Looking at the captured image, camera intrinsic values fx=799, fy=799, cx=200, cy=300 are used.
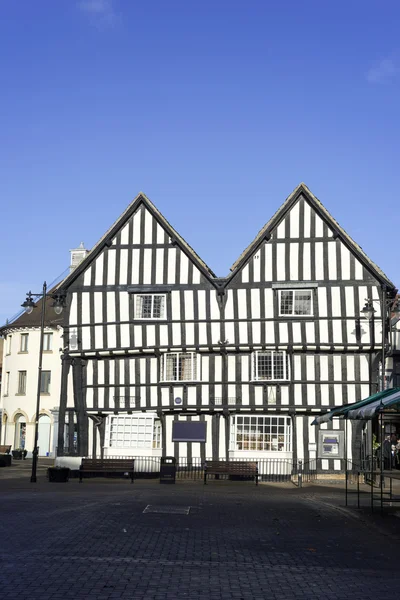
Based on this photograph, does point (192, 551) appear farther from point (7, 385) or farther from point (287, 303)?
point (7, 385)

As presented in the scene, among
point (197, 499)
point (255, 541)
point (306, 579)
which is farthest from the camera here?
point (197, 499)

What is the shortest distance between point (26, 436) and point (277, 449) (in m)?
24.2

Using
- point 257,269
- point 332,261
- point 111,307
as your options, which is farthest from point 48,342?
point 332,261

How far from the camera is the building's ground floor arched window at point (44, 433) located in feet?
181

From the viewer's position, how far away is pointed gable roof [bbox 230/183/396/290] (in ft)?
120

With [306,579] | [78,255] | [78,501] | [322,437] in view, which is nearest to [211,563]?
[306,579]

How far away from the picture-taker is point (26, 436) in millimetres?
55312

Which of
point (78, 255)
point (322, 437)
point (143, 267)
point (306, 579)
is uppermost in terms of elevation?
point (78, 255)

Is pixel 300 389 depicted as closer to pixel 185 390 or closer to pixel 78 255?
pixel 185 390

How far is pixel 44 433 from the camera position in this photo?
182 feet

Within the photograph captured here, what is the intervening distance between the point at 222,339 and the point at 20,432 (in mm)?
24469

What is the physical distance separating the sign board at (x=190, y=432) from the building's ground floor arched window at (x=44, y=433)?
20.0 meters

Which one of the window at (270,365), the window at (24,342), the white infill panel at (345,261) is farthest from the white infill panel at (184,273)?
the window at (24,342)

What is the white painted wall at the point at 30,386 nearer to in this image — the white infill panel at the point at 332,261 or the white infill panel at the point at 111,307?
the white infill panel at the point at 111,307
